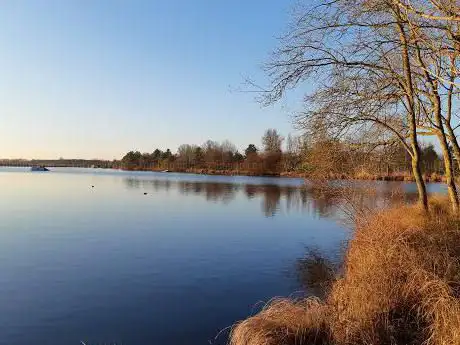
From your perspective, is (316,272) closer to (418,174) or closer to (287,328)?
(418,174)

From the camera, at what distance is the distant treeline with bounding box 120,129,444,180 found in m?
13.4

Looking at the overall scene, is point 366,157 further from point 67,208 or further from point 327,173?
point 67,208

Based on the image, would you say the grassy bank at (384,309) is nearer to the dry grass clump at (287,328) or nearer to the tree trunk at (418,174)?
the dry grass clump at (287,328)

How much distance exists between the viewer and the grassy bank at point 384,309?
5926mm

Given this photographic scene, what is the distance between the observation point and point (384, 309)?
6.41m

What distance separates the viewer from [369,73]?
12539mm

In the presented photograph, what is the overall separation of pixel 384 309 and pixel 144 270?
7.23 metres

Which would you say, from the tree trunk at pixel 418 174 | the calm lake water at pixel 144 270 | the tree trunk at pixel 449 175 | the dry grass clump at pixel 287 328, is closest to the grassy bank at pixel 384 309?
the dry grass clump at pixel 287 328

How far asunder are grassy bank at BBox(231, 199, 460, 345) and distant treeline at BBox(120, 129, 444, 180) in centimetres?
513

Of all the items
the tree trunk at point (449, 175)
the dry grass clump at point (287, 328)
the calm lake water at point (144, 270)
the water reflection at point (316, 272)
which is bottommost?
the water reflection at point (316, 272)

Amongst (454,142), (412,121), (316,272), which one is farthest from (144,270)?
(454,142)

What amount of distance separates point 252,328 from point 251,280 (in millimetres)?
4969

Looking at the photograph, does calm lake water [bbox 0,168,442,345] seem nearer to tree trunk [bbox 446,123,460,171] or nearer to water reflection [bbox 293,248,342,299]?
water reflection [bbox 293,248,342,299]

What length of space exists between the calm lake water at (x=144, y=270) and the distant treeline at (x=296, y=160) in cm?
82
